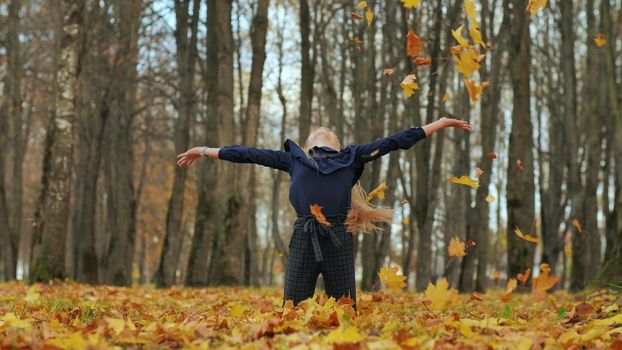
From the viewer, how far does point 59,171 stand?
11.6 metres

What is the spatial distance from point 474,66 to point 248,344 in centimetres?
400

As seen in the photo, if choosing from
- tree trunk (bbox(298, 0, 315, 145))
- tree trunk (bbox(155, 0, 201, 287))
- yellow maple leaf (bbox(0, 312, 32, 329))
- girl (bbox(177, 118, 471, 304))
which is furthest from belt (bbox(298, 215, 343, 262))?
tree trunk (bbox(155, 0, 201, 287))

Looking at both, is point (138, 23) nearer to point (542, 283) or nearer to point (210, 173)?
point (210, 173)

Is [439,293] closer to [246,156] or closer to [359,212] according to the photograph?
[359,212]

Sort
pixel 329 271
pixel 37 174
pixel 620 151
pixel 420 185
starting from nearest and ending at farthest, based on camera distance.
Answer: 1. pixel 329 271
2. pixel 620 151
3. pixel 420 185
4. pixel 37 174

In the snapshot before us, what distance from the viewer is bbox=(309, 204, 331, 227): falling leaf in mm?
4995

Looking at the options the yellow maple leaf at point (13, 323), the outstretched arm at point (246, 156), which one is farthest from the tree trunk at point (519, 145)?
the yellow maple leaf at point (13, 323)

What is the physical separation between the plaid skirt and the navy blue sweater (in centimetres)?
12

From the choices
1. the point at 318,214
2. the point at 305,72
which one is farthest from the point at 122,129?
the point at 318,214

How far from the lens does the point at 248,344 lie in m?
3.33

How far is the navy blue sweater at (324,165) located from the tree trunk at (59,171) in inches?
282

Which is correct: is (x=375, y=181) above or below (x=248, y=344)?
above

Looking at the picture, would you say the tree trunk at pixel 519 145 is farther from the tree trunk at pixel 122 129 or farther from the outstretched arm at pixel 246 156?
the tree trunk at pixel 122 129

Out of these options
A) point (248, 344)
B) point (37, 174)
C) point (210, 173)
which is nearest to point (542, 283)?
point (248, 344)
